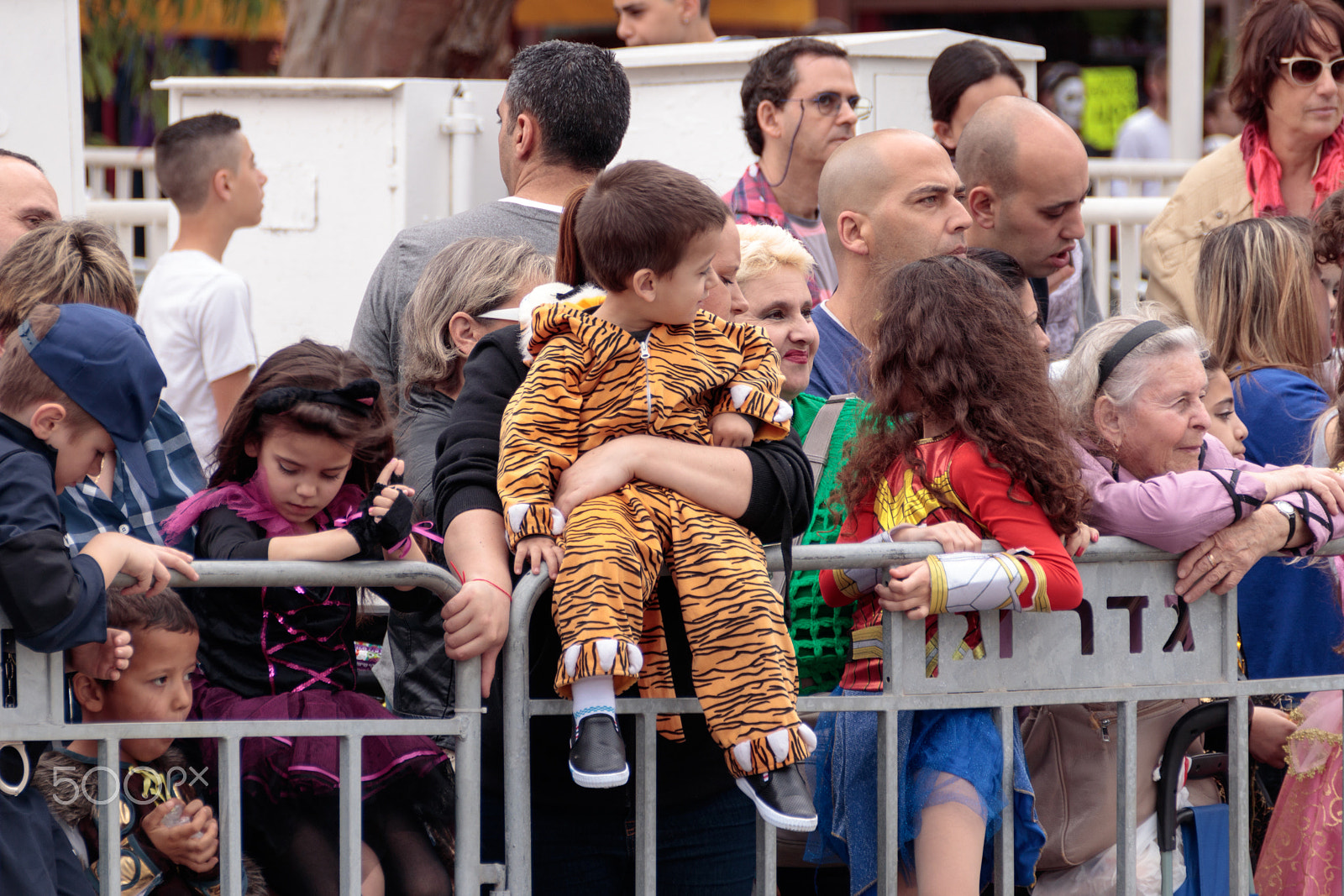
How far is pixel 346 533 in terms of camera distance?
2766 millimetres

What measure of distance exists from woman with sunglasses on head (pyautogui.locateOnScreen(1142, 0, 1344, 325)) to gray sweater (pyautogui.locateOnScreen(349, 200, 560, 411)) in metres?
2.56

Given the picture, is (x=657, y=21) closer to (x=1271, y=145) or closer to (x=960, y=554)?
(x=1271, y=145)

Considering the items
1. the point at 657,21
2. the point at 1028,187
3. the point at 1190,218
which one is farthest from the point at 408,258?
the point at 657,21

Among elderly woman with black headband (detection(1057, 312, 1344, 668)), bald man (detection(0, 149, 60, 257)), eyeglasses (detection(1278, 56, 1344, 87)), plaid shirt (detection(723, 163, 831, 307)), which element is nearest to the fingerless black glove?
elderly woman with black headband (detection(1057, 312, 1344, 668))

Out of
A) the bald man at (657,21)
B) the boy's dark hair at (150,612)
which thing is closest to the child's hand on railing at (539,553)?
the boy's dark hair at (150,612)

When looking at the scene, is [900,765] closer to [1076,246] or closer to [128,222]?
[1076,246]

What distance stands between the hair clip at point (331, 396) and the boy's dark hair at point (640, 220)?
1.64 ft

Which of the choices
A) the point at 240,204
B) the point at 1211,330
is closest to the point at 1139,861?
the point at 1211,330

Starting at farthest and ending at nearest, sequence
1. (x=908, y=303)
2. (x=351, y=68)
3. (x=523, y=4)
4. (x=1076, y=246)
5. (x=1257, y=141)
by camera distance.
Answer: (x=523, y=4), (x=351, y=68), (x=1257, y=141), (x=1076, y=246), (x=908, y=303)

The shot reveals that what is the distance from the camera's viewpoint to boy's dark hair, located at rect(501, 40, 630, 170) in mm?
4059

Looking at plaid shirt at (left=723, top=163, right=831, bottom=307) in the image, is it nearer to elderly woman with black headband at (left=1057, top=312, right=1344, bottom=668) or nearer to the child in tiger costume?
elderly woman with black headband at (left=1057, top=312, right=1344, bottom=668)

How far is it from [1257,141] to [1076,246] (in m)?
0.98

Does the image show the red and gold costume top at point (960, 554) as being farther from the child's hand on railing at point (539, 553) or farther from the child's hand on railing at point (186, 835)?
the child's hand on railing at point (186, 835)

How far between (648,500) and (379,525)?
1.63 ft
